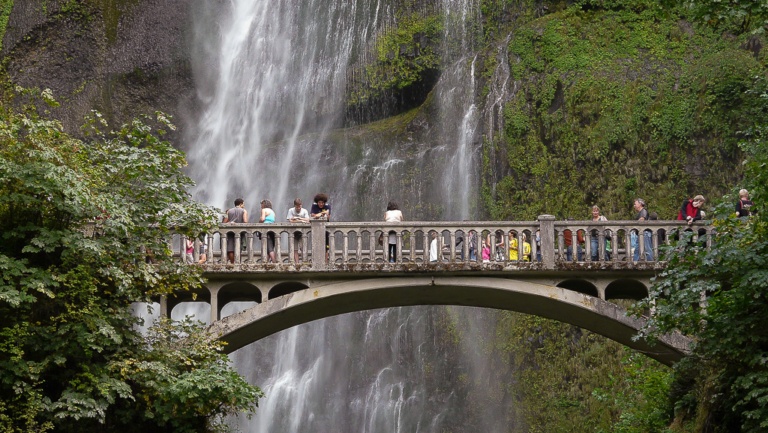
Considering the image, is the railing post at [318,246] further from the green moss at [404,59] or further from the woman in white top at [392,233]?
the green moss at [404,59]

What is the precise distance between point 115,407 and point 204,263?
3828 mm

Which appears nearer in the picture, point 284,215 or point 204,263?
point 204,263

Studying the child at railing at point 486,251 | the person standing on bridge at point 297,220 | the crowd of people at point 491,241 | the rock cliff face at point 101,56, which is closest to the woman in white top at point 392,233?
the crowd of people at point 491,241

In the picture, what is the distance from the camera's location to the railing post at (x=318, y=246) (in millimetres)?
21453

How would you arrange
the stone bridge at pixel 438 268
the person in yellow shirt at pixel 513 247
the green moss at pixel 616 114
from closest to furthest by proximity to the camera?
the stone bridge at pixel 438 268, the person in yellow shirt at pixel 513 247, the green moss at pixel 616 114

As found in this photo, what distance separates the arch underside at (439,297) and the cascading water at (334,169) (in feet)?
29.3

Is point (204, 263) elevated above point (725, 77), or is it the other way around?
point (725, 77)

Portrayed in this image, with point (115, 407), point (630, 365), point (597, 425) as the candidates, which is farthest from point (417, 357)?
point (115, 407)

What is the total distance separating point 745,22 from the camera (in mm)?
17781

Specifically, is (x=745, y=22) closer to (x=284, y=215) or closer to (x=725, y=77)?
(x=725, y=77)

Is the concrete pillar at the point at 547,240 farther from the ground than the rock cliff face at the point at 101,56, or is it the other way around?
the rock cliff face at the point at 101,56

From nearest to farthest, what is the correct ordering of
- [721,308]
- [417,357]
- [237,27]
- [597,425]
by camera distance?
[721,308] < [597,425] < [417,357] < [237,27]

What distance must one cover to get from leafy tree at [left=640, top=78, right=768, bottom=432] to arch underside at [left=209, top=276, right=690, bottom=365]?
3720mm

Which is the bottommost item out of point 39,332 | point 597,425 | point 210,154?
point 597,425
